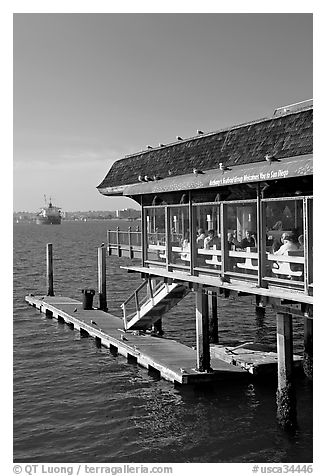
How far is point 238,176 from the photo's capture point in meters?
17.1

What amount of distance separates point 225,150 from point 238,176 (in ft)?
17.9

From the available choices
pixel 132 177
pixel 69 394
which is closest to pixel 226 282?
pixel 69 394

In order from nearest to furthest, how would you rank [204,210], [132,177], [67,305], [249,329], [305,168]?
[305,168] < [204,210] < [132,177] < [249,329] < [67,305]

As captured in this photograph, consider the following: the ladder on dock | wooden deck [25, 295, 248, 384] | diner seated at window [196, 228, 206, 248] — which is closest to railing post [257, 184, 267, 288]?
diner seated at window [196, 228, 206, 248]

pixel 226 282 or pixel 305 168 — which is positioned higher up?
pixel 305 168

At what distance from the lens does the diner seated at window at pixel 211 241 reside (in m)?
18.7

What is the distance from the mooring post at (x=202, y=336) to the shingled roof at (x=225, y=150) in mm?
4364

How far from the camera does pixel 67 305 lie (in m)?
39.6

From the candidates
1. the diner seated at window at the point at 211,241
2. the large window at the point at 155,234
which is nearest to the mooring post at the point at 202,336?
the large window at the point at 155,234

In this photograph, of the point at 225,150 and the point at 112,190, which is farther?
the point at 112,190

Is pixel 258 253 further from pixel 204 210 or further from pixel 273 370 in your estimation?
pixel 273 370

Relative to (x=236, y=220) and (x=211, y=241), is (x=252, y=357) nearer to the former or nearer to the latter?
(x=211, y=241)

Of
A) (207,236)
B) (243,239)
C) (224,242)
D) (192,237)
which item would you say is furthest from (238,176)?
(192,237)

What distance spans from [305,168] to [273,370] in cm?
1082
